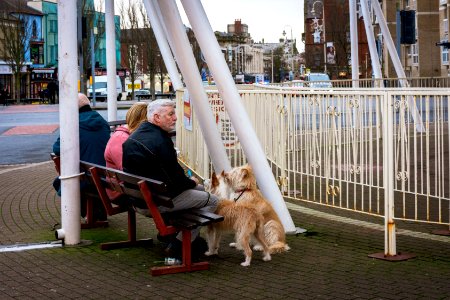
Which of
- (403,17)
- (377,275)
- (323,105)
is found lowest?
(377,275)

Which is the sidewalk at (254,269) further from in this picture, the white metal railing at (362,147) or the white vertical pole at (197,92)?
the white vertical pole at (197,92)

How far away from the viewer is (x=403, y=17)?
28531 mm

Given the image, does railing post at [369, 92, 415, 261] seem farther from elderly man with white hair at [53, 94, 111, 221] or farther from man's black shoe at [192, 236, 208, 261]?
elderly man with white hair at [53, 94, 111, 221]

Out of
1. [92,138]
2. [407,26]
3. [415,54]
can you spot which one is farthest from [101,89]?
[92,138]

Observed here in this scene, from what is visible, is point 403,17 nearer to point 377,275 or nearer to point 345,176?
point 345,176

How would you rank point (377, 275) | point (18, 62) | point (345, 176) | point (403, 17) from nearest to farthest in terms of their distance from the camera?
1. point (377, 275)
2. point (345, 176)
3. point (403, 17)
4. point (18, 62)

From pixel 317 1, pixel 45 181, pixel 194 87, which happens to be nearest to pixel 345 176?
pixel 194 87

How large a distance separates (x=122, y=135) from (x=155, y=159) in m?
1.91

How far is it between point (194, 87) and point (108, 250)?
297cm

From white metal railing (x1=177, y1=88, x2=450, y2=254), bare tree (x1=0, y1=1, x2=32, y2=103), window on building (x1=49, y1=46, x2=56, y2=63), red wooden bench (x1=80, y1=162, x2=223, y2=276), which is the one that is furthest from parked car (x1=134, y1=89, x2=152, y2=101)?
red wooden bench (x1=80, y1=162, x2=223, y2=276)

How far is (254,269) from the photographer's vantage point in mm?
7531

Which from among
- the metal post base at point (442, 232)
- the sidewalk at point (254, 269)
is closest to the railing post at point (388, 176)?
the sidewalk at point (254, 269)

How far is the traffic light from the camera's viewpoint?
28297mm

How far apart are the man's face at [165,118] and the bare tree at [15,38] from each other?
235 ft
